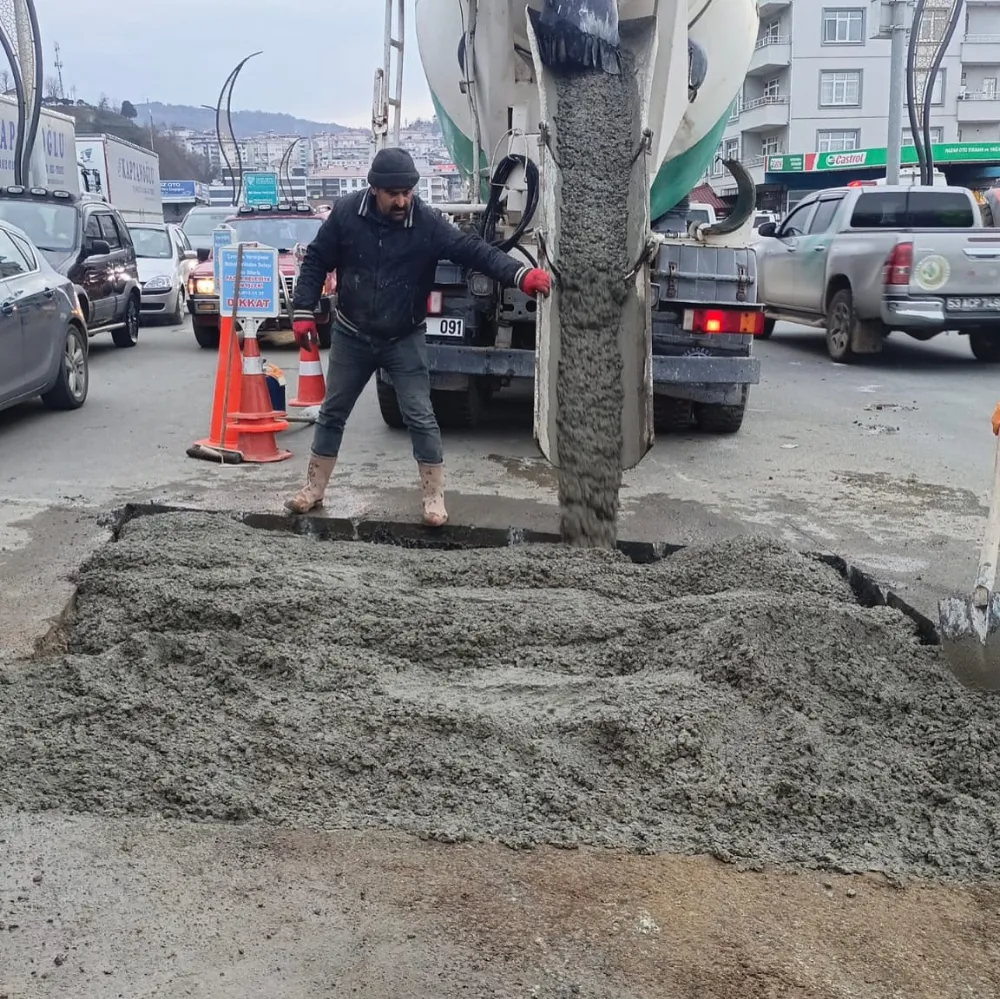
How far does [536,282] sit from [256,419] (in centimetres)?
299

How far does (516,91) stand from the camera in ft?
23.5

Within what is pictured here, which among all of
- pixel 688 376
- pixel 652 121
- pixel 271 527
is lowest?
pixel 271 527

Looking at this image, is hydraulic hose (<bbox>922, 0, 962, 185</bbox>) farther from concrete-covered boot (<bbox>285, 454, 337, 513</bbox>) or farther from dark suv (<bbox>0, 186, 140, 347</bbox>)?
concrete-covered boot (<bbox>285, 454, 337, 513</bbox>)

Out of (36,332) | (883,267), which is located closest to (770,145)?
(883,267)

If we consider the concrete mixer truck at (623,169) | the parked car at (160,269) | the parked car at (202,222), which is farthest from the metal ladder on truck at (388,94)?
the parked car at (202,222)

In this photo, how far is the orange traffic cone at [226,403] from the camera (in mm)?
7543

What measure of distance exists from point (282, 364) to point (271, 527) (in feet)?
24.5

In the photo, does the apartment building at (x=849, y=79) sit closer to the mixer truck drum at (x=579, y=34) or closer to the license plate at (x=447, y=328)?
the license plate at (x=447, y=328)

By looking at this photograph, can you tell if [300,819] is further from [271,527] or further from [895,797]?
[271,527]

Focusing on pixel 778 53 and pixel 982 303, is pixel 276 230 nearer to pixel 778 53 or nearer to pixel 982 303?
pixel 982 303

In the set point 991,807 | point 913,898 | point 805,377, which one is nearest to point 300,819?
point 913,898

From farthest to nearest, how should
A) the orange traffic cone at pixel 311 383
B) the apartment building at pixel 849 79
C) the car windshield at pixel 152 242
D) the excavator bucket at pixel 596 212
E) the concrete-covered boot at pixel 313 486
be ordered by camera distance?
the apartment building at pixel 849 79, the car windshield at pixel 152 242, the orange traffic cone at pixel 311 383, the concrete-covered boot at pixel 313 486, the excavator bucket at pixel 596 212

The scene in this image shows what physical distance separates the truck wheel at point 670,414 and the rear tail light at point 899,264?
4.50m

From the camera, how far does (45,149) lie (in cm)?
2072
